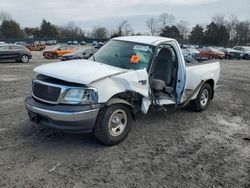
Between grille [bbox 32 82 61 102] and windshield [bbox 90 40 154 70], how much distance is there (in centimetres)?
146

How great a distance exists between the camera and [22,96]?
887cm

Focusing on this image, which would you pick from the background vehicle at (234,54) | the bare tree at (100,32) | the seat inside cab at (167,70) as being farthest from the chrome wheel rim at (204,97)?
the bare tree at (100,32)

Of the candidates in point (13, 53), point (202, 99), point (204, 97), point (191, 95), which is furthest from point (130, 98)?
point (13, 53)

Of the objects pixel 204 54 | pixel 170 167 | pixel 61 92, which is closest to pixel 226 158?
pixel 170 167

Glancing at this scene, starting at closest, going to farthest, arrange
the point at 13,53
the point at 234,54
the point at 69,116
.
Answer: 1. the point at 69,116
2. the point at 13,53
3. the point at 234,54

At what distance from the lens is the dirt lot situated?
3.80m

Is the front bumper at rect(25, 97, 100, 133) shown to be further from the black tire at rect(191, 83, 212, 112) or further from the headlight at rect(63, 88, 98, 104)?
the black tire at rect(191, 83, 212, 112)

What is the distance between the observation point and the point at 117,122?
4.91m

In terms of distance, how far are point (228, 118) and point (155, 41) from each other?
277 centimetres

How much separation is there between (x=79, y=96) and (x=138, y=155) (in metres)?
1.36

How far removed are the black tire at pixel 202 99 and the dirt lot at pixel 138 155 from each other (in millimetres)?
610

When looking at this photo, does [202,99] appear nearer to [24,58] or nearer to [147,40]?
[147,40]

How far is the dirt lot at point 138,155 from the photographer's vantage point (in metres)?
3.80

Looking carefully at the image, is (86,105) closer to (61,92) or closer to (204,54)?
(61,92)
